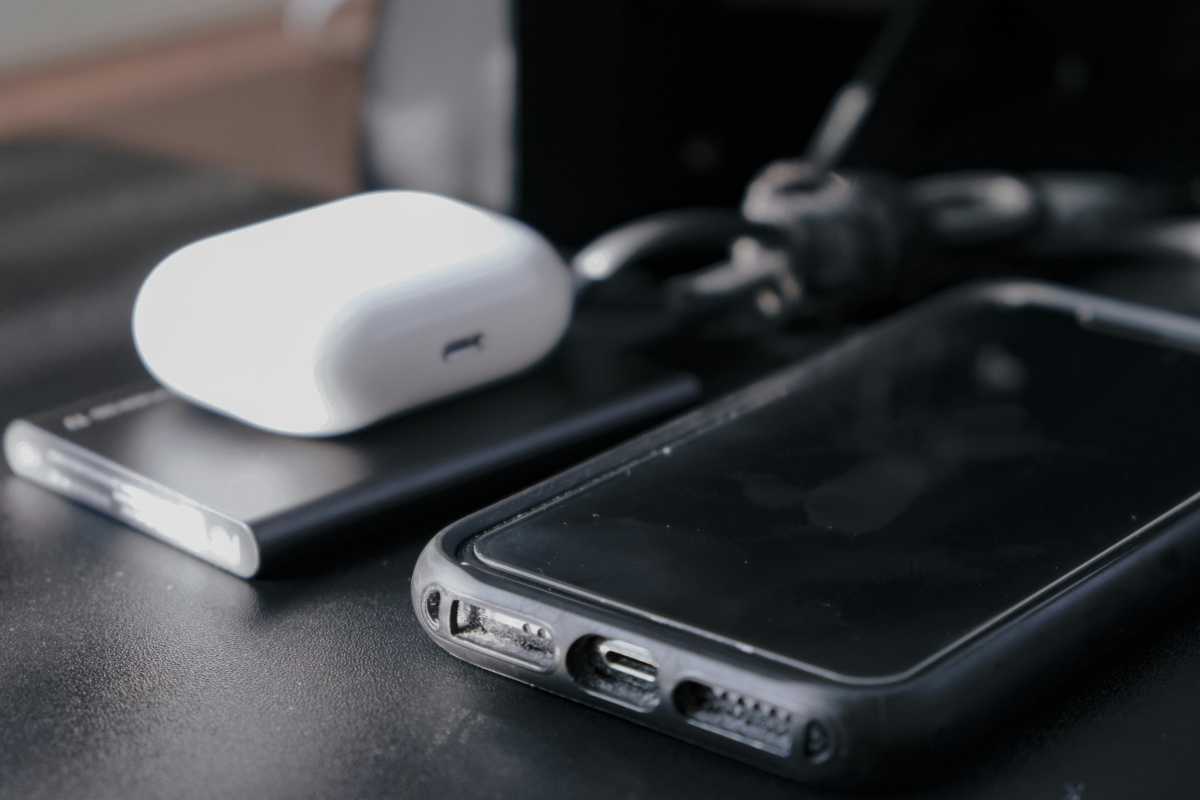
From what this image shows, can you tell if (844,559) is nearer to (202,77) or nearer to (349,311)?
(349,311)

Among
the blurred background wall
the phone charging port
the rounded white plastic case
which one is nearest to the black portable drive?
the rounded white plastic case

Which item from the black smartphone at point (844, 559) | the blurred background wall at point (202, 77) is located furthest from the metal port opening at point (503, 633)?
the blurred background wall at point (202, 77)

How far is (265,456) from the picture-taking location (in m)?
0.46

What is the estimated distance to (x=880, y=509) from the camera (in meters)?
0.41

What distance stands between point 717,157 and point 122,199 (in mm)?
444

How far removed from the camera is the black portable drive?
0.44m

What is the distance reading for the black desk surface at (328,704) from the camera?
1.14 ft

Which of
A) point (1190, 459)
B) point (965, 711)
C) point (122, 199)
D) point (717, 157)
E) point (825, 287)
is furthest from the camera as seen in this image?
point (717, 157)

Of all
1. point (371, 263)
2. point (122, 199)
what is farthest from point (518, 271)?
point (122, 199)

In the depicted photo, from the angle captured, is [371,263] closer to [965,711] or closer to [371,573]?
[371,573]

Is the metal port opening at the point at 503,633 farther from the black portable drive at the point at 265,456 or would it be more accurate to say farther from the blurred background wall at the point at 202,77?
the blurred background wall at the point at 202,77

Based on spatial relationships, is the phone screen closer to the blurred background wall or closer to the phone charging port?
the phone charging port

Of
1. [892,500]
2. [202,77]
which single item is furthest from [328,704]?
[202,77]

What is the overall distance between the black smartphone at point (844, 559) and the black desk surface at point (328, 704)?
1cm
